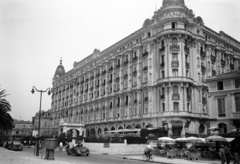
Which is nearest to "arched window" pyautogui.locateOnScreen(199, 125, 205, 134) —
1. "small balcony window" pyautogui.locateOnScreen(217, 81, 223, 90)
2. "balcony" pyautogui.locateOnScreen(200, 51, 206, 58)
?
"balcony" pyautogui.locateOnScreen(200, 51, 206, 58)

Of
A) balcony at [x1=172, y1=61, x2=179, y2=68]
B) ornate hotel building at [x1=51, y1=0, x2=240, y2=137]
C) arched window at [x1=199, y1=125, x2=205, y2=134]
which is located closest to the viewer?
ornate hotel building at [x1=51, y1=0, x2=240, y2=137]

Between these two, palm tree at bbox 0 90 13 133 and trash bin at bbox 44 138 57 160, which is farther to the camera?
palm tree at bbox 0 90 13 133

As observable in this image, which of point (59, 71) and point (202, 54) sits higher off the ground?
point (59, 71)

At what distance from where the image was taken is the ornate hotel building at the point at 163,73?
50438 mm

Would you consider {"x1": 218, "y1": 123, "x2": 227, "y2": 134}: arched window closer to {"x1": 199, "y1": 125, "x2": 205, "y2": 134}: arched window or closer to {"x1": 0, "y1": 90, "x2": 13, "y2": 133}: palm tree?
{"x1": 199, "y1": 125, "x2": 205, "y2": 134}: arched window

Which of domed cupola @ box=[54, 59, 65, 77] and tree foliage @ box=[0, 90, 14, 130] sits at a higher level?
domed cupola @ box=[54, 59, 65, 77]

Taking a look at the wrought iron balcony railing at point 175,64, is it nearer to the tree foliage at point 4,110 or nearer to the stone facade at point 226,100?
the stone facade at point 226,100

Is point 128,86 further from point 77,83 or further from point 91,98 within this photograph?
point 77,83

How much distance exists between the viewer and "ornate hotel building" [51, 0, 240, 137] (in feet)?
165

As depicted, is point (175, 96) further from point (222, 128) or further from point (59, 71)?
point (59, 71)

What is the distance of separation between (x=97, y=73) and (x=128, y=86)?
18.0m

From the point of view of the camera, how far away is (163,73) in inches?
2077

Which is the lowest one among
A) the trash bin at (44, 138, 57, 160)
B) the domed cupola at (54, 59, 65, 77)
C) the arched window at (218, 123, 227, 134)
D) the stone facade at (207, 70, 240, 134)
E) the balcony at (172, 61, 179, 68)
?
the trash bin at (44, 138, 57, 160)

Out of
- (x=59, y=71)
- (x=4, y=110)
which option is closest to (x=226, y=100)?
(x=4, y=110)
